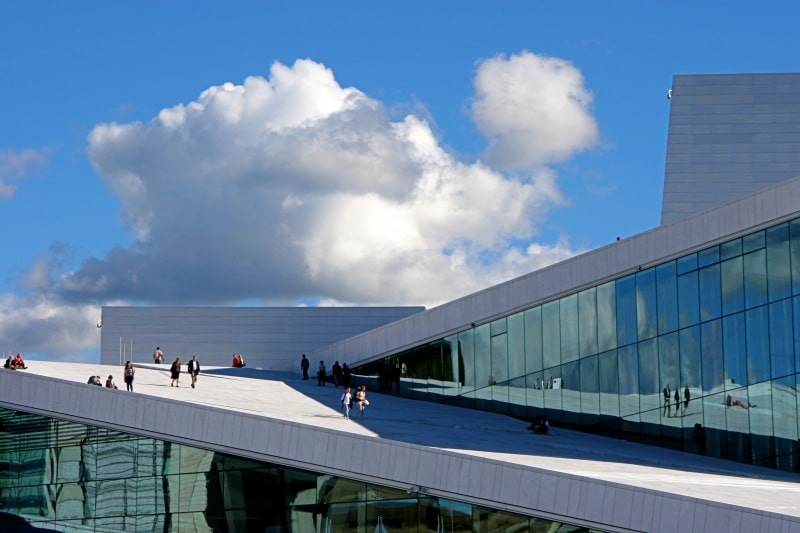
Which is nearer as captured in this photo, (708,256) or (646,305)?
(708,256)

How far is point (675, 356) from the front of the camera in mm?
44125

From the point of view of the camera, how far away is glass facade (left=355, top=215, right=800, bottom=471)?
4191 cm

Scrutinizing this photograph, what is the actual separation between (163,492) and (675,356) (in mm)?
16156

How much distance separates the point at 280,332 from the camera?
2889 inches

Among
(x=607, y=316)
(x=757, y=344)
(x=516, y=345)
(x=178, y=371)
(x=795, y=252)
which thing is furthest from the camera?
(x=516, y=345)

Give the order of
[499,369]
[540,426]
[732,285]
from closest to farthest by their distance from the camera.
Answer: [732,285] → [540,426] → [499,369]

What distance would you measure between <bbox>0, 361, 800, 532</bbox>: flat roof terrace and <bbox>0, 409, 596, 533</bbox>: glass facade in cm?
50

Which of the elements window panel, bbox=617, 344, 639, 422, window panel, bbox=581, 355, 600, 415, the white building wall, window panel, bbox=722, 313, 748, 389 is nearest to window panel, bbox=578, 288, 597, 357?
window panel, bbox=581, 355, 600, 415

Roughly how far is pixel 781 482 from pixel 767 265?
678 centimetres

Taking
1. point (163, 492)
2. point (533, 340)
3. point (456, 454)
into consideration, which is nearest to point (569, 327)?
point (533, 340)

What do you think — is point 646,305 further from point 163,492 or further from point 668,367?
point 163,492

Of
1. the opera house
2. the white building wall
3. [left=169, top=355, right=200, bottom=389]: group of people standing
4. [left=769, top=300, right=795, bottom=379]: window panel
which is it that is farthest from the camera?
the white building wall

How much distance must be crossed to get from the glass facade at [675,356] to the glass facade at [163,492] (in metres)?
12.7

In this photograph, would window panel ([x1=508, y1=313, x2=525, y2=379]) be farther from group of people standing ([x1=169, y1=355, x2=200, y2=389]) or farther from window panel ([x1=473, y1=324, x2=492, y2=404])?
group of people standing ([x1=169, y1=355, x2=200, y2=389])
